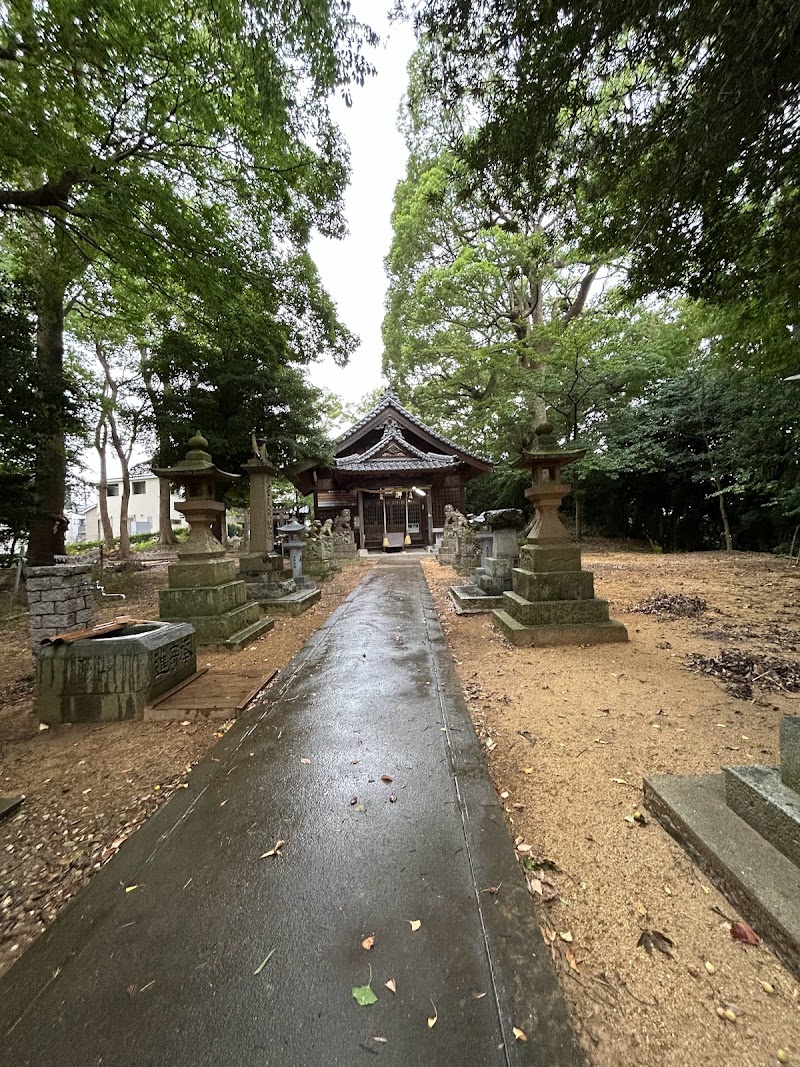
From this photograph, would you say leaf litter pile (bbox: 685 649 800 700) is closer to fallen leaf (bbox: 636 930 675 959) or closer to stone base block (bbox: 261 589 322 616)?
fallen leaf (bbox: 636 930 675 959)

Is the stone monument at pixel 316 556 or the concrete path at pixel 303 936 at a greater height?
the stone monument at pixel 316 556

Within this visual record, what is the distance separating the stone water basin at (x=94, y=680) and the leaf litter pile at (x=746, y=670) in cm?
476

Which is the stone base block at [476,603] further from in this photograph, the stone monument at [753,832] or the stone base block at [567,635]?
the stone monument at [753,832]

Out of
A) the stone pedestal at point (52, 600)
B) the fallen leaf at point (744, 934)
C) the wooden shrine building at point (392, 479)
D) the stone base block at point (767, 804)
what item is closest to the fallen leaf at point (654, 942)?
the fallen leaf at point (744, 934)

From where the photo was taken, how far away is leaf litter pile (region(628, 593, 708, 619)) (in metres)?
5.95

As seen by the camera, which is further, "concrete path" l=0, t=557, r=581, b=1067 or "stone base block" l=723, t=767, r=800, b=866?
"stone base block" l=723, t=767, r=800, b=866

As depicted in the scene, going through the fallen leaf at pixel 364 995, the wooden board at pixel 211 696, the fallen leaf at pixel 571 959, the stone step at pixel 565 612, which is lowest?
the fallen leaf at pixel 571 959

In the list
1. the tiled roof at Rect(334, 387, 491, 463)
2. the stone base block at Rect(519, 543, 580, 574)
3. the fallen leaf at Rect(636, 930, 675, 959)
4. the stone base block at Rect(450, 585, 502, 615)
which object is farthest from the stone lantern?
the tiled roof at Rect(334, 387, 491, 463)

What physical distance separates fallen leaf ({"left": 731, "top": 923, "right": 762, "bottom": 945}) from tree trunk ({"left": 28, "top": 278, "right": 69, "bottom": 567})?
10.9 m

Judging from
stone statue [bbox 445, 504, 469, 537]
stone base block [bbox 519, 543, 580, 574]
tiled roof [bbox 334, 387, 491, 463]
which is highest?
tiled roof [bbox 334, 387, 491, 463]

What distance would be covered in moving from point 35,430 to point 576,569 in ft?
34.3

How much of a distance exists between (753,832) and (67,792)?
351 centimetres

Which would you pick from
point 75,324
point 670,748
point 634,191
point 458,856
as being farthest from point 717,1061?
point 75,324

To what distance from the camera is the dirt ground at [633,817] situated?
1.19 m
